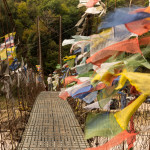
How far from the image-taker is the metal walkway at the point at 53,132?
157cm

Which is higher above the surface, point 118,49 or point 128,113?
point 118,49

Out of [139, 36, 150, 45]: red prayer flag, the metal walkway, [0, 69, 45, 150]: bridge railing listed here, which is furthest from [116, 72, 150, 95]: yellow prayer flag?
the metal walkway

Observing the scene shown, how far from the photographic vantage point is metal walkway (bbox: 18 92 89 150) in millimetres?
1572

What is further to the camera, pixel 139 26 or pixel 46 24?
pixel 46 24

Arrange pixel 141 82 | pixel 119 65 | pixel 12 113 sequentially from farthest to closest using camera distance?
1. pixel 12 113
2. pixel 119 65
3. pixel 141 82

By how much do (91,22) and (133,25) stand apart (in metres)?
1.57

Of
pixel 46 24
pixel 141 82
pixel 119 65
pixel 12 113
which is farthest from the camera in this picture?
pixel 46 24

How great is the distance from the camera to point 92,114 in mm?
532

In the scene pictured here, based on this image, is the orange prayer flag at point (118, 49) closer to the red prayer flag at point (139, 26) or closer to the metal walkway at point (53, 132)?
the red prayer flag at point (139, 26)

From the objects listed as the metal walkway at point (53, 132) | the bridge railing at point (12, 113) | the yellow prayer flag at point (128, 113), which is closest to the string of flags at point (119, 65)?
the yellow prayer flag at point (128, 113)

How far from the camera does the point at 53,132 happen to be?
1894 millimetres

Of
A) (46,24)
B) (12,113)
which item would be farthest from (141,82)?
(46,24)

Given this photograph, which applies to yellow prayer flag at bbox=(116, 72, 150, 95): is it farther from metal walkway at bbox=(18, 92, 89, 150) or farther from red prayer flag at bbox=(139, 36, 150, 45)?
metal walkway at bbox=(18, 92, 89, 150)

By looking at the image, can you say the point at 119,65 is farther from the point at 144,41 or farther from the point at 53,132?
the point at 53,132
